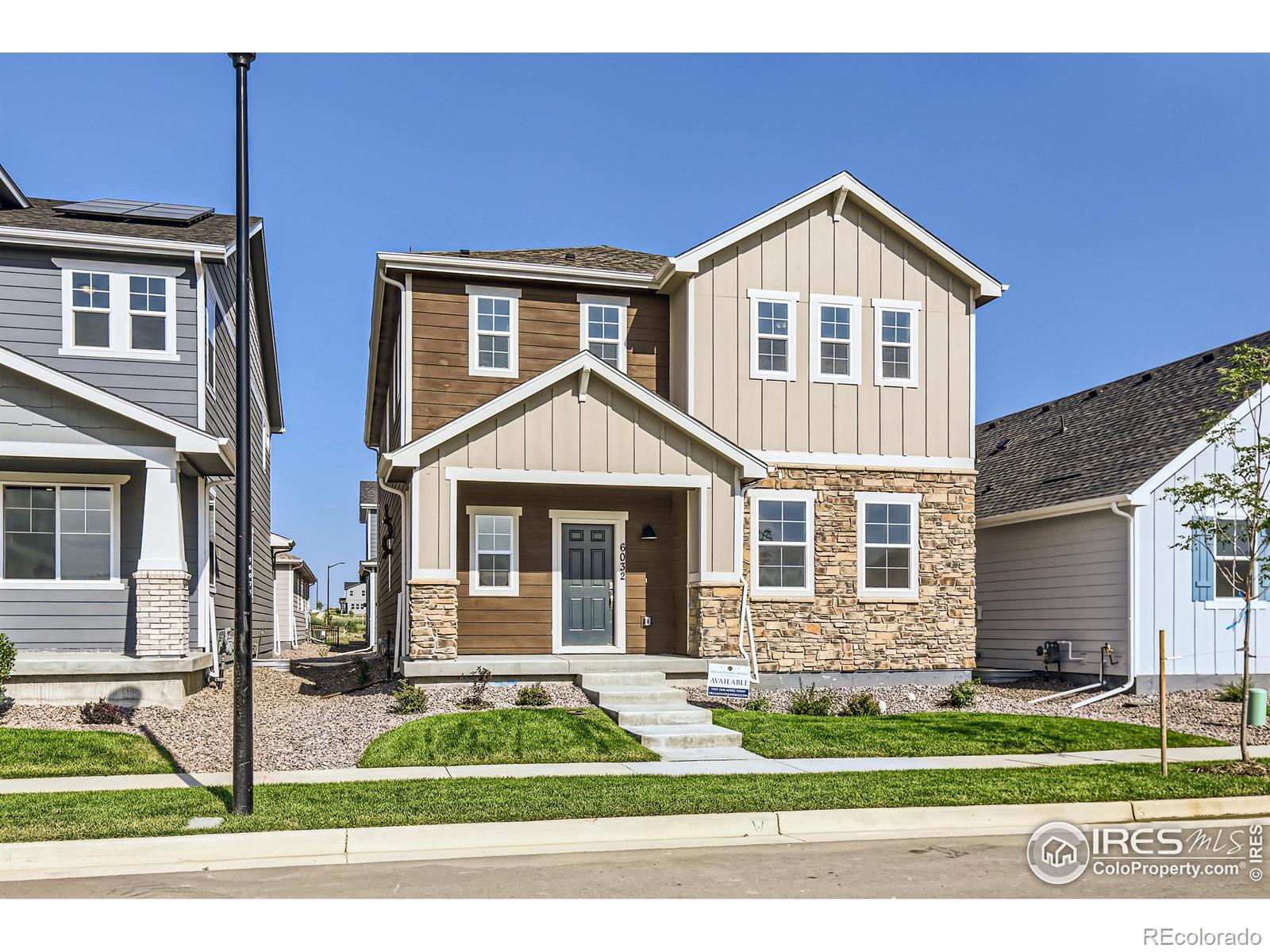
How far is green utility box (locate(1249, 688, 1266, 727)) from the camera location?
16.0 metres

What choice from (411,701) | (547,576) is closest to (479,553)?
(547,576)

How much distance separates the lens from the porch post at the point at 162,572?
15531 mm

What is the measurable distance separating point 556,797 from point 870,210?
41.4 ft

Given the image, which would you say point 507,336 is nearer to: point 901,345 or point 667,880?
point 901,345

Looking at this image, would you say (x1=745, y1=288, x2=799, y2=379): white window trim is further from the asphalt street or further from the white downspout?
the asphalt street

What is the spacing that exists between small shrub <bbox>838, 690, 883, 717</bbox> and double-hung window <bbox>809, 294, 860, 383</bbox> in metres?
5.40

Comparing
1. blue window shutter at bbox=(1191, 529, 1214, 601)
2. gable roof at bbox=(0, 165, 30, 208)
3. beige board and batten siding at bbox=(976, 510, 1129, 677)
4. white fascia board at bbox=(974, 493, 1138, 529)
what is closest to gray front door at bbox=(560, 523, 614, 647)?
white fascia board at bbox=(974, 493, 1138, 529)

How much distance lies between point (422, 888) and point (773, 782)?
4.48 m

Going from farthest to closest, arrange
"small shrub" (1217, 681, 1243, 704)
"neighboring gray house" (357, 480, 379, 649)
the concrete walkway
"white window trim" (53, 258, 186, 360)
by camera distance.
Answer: "neighboring gray house" (357, 480, 379, 649) → "small shrub" (1217, 681, 1243, 704) → "white window trim" (53, 258, 186, 360) → the concrete walkway

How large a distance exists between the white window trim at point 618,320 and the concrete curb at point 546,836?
10.6 metres

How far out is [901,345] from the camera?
63.8ft

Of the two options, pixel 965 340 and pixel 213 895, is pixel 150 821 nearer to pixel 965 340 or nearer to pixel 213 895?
pixel 213 895

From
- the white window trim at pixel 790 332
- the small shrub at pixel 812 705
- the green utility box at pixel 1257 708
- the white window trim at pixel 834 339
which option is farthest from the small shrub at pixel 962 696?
the white window trim at pixel 790 332

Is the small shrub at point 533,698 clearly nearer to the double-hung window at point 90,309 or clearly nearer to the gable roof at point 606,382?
the gable roof at point 606,382
